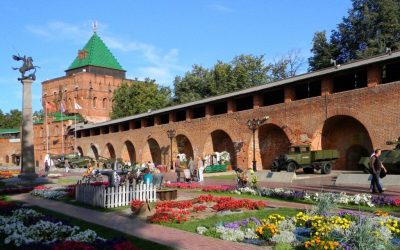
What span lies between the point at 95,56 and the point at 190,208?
6460cm

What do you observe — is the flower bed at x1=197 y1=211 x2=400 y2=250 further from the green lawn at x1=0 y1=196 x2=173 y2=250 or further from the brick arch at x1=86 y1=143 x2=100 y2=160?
the brick arch at x1=86 y1=143 x2=100 y2=160

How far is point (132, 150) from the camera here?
5122 centimetres

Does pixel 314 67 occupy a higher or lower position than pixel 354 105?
higher

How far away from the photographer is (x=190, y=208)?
13.5 meters

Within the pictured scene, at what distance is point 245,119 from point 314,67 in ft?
61.3

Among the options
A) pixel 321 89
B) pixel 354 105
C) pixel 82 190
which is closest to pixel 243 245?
pixel 82 190

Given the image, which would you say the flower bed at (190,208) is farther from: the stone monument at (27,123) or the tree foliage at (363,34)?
the tree foliage at (363,34)

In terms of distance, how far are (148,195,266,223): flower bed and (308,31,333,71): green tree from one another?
36.1 metres

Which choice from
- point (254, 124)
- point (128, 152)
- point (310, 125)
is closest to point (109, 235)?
point (310, 125)

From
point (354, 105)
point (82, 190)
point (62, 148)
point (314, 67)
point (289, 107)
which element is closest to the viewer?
point (82, 190)

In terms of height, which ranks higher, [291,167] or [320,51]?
[320,51]

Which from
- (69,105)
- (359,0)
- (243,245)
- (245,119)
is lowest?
(243,245)

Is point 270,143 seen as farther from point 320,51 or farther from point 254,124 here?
point 320,51

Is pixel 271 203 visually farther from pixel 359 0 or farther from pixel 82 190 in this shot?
pixel 359 0
